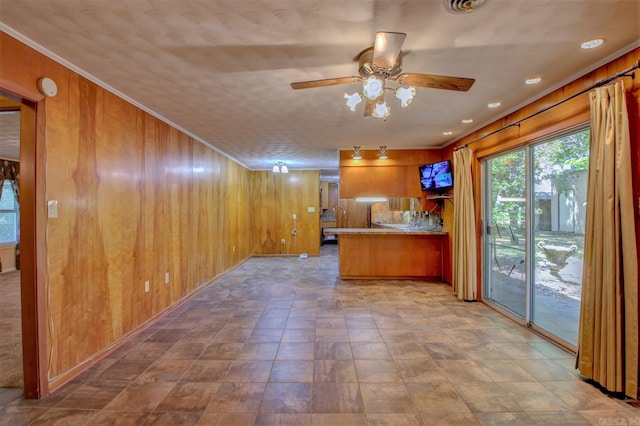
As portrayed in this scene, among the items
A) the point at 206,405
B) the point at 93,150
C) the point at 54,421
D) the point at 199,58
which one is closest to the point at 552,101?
the point at 199,58

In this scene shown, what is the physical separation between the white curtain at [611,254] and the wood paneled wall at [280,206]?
619 centimetres

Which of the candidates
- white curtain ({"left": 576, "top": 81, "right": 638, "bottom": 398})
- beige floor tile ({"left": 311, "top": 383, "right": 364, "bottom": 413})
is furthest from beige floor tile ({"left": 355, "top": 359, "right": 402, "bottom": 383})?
white curtain ({"left": 576, "top": 81, "right": 638, "bottom": 398})

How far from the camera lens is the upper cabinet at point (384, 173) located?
18.0 feet

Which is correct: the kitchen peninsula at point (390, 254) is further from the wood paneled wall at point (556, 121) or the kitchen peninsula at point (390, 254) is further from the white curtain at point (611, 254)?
the white curtain at point (611, 254)

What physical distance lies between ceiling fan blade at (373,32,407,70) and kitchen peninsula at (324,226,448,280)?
3719 millimetres

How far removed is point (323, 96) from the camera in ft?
9.30

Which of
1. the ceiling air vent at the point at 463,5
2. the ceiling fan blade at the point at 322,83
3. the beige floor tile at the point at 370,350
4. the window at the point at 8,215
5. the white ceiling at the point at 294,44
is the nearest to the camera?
the ceiling air vent at the point at 463,5

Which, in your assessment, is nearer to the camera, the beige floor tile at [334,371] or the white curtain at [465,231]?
the beige floor tile at [334,371]

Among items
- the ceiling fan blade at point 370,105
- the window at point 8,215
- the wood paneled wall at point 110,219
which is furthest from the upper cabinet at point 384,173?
the window at point 8,215

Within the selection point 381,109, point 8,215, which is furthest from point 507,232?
point 8,215

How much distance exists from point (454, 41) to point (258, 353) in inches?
119

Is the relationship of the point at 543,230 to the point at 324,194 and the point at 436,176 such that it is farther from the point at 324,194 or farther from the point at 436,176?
the point at 324,194

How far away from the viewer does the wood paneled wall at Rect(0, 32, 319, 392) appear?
2051 mm

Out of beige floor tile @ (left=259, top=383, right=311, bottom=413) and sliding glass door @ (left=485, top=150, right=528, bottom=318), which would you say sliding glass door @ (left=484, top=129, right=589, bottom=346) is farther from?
beige floor tile @ (left=259, top=383, right=311, bottom=413)
